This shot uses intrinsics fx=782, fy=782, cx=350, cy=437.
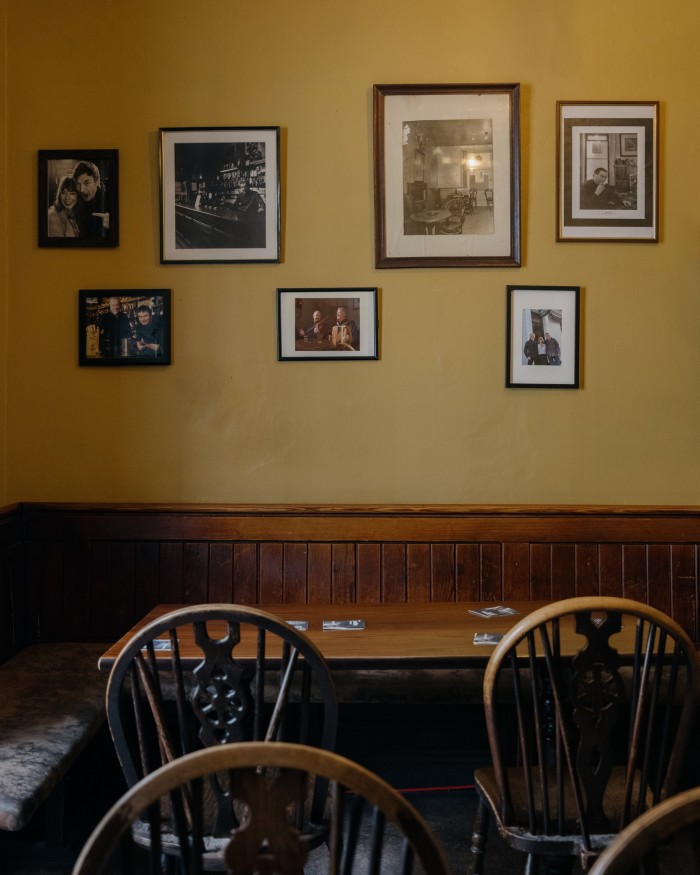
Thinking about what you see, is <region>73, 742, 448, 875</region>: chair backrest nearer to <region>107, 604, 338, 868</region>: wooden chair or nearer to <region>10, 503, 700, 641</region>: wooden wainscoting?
<region>107, 604, 338, 868</region>: wooden chair

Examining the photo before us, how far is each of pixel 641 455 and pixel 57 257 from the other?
259cm

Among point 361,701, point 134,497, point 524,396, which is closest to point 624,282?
point 524,396

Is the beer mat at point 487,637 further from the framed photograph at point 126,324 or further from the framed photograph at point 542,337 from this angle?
the framed photograph at point 126,324

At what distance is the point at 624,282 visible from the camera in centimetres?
327

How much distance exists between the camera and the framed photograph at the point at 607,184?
325cm

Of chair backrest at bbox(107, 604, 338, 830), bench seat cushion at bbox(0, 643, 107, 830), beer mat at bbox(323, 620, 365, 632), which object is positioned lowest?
bench seat cushion at bbox(0, 643, 107, 830)

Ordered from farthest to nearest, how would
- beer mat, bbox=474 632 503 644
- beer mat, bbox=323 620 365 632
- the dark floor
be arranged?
1. the dark floor
2. beer mat, bbox=323 620 365 632
3. beer mat, bbox=474 632 503 644

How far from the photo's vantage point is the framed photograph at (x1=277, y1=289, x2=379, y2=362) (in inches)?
128

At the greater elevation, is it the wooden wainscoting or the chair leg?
the wooden wainscoting

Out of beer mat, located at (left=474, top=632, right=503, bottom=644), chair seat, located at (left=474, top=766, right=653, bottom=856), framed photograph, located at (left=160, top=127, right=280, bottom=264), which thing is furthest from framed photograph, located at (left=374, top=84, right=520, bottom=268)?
chair seat, located at (left=474, top=766, right=653, bottom=856)

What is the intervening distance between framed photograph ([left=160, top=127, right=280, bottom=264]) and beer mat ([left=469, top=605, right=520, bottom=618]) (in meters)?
1.65

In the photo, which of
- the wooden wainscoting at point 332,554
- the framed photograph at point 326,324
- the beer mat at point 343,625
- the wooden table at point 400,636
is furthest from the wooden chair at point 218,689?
the framed photograph at point 326,324

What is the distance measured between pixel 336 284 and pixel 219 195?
0.61m

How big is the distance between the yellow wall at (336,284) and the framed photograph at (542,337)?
48 mm
